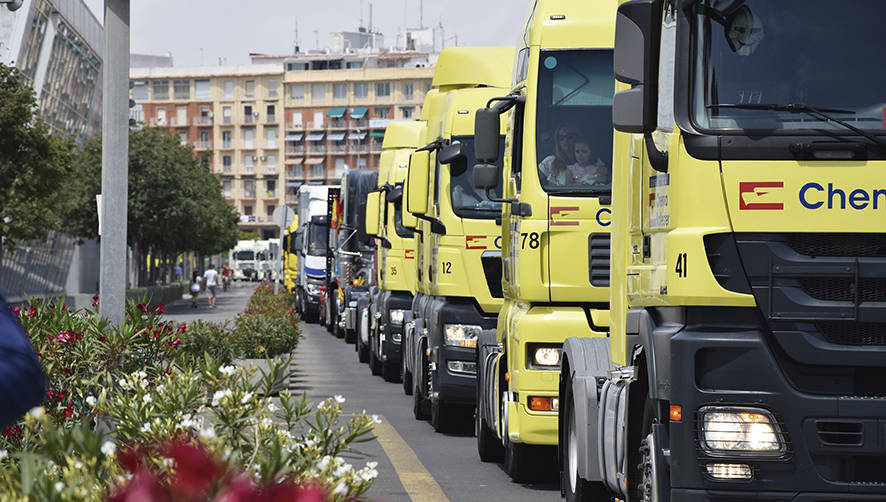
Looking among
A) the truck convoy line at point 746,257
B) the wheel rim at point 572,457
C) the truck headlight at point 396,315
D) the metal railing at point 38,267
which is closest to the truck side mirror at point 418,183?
the wheel rim at point 572,457

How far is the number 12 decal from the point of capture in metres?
6.08

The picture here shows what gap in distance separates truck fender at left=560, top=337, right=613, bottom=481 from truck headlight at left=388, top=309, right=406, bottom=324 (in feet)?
42.8

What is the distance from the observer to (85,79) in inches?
3189

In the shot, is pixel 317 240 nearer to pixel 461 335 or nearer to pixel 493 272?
pixel 461 335

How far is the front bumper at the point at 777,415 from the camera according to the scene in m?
5.83

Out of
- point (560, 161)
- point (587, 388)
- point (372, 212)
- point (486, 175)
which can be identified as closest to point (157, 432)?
point (587, 388)

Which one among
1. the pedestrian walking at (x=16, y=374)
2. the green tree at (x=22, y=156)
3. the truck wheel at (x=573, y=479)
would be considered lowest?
the truck wheel at (x=573, y=479)

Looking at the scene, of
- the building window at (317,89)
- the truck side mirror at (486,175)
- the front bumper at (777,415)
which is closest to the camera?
the front bumper at (777,415)

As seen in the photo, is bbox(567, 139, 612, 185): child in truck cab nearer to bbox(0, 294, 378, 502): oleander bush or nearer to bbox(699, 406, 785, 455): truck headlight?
bbox(0, 294, 378, 502): oleander bush

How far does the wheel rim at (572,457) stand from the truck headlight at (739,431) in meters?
2.84

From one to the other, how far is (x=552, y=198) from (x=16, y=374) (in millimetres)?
8295

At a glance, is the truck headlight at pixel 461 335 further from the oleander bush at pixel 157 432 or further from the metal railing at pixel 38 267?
the metal railing at pixel 38 267

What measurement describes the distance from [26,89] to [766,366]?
3418cm

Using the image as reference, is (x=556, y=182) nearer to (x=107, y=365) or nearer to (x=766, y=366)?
(x=107, y=365)
